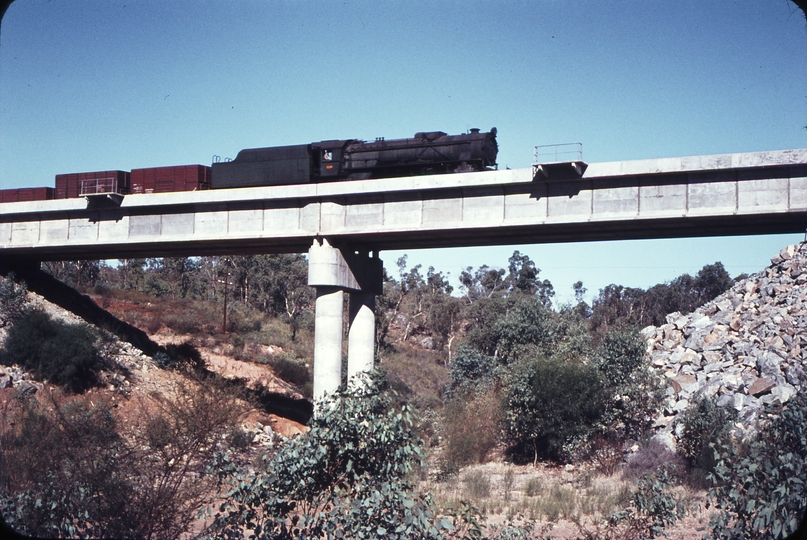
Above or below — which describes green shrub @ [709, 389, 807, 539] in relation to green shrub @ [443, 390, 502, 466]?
above

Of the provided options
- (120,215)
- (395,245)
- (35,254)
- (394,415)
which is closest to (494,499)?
(394,415)

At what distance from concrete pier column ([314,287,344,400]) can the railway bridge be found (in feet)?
0.13

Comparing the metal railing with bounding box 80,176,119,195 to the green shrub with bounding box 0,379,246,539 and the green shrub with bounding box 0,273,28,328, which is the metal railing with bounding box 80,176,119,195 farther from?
the green shrub with bounding box 0,379,246,539

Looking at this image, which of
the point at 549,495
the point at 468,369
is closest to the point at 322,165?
the point at 549,495

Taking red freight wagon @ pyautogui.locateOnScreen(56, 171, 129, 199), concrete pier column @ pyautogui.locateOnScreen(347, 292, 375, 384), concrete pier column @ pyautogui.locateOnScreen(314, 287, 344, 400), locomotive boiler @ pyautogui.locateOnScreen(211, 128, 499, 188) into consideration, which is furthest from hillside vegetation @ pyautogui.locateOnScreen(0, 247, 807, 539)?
locomotive boiler @ pyautogui.locateOnScreen(211, 128, 499, 188)

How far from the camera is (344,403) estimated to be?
11.2 metres

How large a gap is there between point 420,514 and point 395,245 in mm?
20532

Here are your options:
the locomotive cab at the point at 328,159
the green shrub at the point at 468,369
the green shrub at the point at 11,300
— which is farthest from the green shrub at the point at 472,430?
the green shrub at the point at 11,300

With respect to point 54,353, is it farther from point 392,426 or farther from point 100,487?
point 392,426

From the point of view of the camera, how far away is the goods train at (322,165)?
2722cm

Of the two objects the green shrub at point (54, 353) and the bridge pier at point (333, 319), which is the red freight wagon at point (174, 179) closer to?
the bridge pier at point (333, 319)

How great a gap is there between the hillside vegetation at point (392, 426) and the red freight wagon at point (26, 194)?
418 cm

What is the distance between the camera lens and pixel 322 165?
2878 centimetres

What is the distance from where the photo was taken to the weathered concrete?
850 inches
